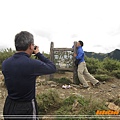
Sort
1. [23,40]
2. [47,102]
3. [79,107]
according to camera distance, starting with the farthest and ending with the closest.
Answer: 1. [47,102]
2. [79,107]
3. [23,40]

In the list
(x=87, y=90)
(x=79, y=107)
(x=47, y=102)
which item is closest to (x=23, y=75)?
(x=79, y=107)

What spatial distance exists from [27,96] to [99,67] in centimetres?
956

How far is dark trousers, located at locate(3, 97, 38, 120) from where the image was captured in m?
2.84

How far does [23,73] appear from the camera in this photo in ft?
9.20

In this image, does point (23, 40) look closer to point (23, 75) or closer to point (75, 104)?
point (23, 75)

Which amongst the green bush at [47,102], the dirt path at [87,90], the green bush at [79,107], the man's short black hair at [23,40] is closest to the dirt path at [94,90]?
the dirt path at [87,90]

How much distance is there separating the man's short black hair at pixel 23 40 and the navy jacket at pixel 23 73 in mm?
79

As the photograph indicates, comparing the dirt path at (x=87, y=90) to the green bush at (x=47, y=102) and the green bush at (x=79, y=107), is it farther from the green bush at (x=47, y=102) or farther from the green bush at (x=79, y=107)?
the green bush at (x=79, y=107)

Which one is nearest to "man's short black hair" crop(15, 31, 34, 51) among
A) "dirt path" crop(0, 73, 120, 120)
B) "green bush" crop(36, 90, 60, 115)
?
"green bush" crop(36, 90, 60, 115)

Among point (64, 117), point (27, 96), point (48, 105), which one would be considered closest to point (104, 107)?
point (64, 117)

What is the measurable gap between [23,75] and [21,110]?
45 centimetres

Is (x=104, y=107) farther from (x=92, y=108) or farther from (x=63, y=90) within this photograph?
(x=63, y=90)

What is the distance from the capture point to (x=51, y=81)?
934cm

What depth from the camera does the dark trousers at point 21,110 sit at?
2838mm
